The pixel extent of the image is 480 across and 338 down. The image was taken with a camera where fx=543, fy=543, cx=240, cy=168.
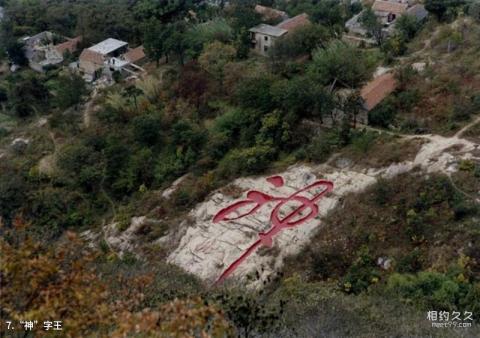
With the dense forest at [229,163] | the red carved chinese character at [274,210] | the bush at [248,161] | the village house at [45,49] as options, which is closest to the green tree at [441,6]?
the dense forest at [229,163]

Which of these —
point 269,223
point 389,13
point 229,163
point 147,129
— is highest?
point 389,13

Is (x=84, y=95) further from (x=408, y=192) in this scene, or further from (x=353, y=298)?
(x=353, y=298)

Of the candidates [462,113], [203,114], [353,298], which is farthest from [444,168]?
[203,114]

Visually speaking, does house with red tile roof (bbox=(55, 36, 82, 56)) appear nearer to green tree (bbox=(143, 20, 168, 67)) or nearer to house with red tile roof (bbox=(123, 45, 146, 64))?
house with red tile roof (bbox=(123, 45, 146, 64))

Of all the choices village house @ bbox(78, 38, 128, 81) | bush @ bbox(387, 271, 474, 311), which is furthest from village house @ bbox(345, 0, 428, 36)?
bush @ bbox(387, 271, 474, 311)

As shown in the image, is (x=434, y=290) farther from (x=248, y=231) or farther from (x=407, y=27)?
(x=407, y=27)

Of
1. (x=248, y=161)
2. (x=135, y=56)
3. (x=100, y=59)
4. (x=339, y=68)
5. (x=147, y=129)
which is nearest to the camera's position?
(x=248, y=161)

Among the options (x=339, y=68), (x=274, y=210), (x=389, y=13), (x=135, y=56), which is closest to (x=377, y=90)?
(x=339, y=68)
